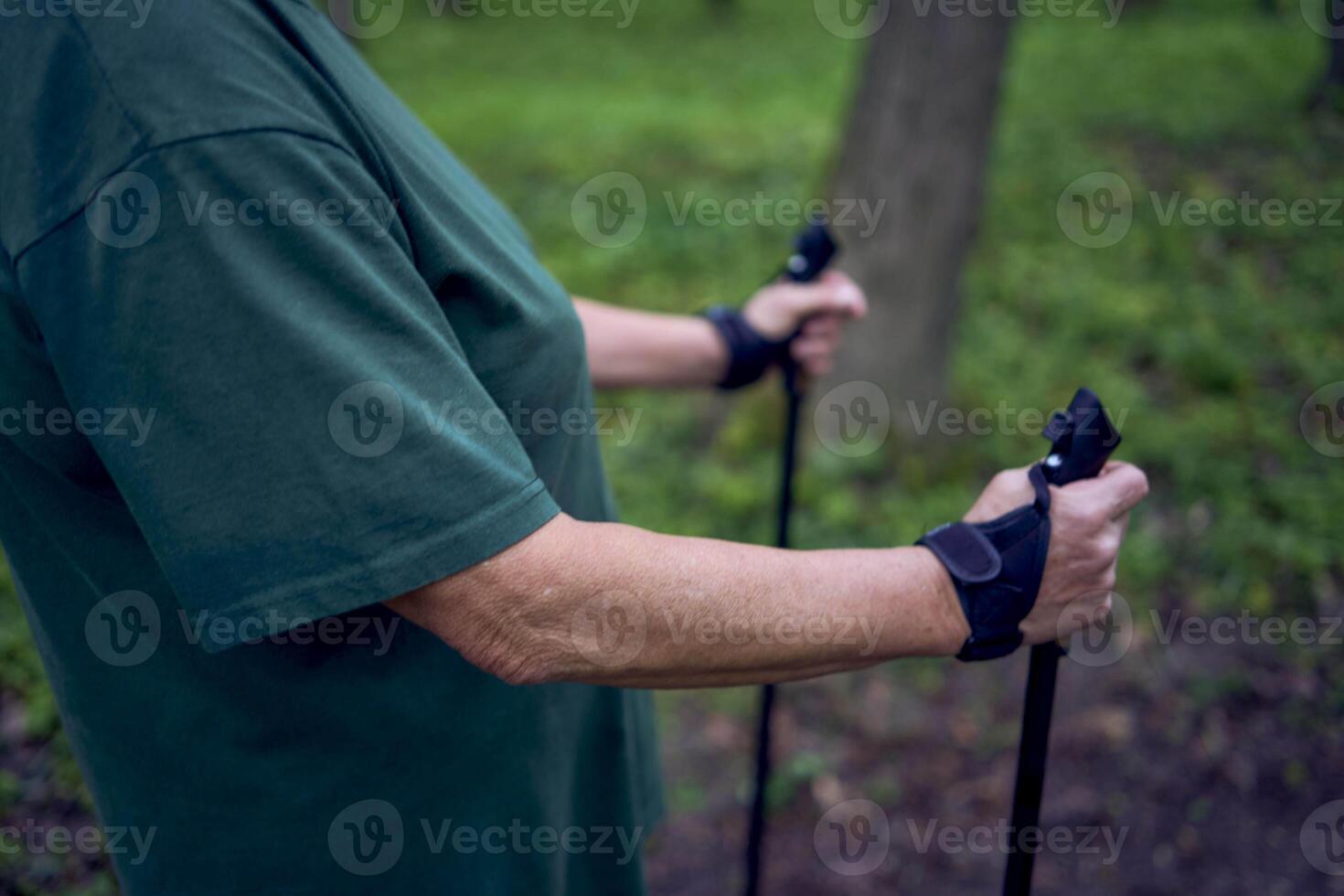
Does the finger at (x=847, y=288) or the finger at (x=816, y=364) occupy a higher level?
the finger at (x=847, y=288)

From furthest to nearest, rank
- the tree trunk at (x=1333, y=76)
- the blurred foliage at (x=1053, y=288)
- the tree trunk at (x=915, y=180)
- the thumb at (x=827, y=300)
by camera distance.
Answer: the tree trunk at (x=1333, y=76) < the tree trunk at (x=915, y=180) < the blurred foliage at (x=1053, y=288) < the thumb at (x=827, y=300)

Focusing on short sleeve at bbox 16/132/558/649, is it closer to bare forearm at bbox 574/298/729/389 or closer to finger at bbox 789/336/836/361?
bare forearm at bbox 574/298/729/389

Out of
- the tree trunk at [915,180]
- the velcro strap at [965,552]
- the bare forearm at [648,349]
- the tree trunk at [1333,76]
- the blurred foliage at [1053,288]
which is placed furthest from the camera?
the tree trunk at [1333,76]

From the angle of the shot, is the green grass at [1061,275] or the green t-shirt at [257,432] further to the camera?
the green grass at [1061,275]

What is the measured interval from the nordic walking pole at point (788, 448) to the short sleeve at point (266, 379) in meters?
1.31

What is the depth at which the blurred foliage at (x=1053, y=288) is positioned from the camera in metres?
4.16

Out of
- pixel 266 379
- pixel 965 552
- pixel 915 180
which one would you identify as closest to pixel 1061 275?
pixel 915 180

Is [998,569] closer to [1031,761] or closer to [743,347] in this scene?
[1031,761]

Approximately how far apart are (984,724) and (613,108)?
8838mm

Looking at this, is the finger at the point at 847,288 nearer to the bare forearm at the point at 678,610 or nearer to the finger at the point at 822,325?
the finger at the point at 822,325

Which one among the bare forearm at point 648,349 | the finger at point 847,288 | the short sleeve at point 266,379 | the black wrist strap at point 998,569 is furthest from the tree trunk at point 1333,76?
the short sleeve at point 266,379

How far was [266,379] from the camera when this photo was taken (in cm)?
102

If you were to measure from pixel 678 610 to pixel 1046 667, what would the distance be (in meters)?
0.70

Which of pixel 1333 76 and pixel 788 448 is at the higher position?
pixel 1333 76
